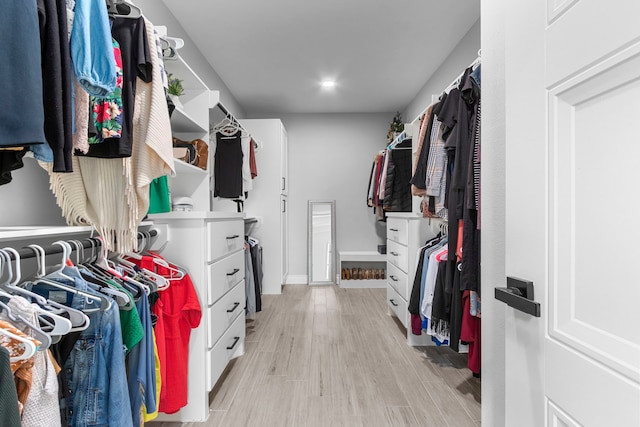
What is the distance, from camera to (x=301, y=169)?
16.3 feet

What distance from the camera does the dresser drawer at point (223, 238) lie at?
1.74m

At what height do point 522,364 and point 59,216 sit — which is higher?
point 59,216

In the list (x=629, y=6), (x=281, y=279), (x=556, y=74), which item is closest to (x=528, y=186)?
(x=556, y=74)

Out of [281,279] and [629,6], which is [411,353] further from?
[629,6]

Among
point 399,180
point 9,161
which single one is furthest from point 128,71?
point 399,180

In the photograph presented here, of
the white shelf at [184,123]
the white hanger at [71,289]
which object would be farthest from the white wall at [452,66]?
the white hanger at [71,289]

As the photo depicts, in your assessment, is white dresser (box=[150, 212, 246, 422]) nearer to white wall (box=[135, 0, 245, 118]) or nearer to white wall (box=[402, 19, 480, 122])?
white wall (box=[135, 0, 245, 118])

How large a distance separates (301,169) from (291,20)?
2.49 m

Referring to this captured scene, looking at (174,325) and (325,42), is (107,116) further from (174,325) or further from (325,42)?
(325,42)

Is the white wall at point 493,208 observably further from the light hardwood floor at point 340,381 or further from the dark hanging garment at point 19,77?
the dark hanging garment at point 19,77

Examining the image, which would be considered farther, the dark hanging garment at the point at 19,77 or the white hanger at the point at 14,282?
the white hanger at the point at 14,282

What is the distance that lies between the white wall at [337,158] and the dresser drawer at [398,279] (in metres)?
1.77

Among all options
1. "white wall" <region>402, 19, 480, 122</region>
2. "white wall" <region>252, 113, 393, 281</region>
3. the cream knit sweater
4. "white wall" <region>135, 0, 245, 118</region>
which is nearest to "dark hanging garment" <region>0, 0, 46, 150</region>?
the cream knit sweater

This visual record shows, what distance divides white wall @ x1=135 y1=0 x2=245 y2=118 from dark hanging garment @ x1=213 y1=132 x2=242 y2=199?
25.4 inches
